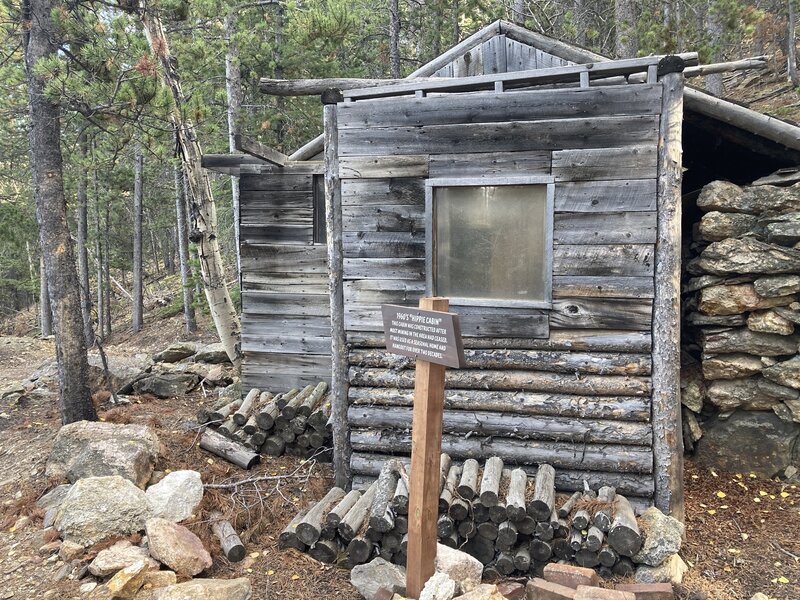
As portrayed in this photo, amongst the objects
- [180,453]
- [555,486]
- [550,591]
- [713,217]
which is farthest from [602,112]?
[180,453]

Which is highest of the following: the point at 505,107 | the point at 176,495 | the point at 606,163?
the point at 505,107

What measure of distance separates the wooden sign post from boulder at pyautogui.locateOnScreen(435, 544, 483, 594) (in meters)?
0.12

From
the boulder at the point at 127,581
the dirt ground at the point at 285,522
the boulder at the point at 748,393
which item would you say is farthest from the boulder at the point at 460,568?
the boulder at the point at 748,393

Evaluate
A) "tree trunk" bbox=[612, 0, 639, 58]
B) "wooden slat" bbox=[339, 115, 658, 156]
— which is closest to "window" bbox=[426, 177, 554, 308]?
"wooden slat" bbox=[339, 115, 658, 156]

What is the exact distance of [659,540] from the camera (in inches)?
180

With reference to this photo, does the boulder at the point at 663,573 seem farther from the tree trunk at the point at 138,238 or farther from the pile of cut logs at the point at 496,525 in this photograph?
the tree trunk at the point at 138,238

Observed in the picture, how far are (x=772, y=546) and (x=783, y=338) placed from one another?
7.49 feet

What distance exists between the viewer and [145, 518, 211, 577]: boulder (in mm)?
4547

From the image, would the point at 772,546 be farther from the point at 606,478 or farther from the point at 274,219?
the point at 274,219

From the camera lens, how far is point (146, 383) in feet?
30.6

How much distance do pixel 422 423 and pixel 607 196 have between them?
9.54ft

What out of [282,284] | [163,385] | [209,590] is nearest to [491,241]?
[282,284]

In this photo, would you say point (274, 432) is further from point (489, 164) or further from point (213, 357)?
point (213, 357)

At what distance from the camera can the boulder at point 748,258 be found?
19.2 feet
